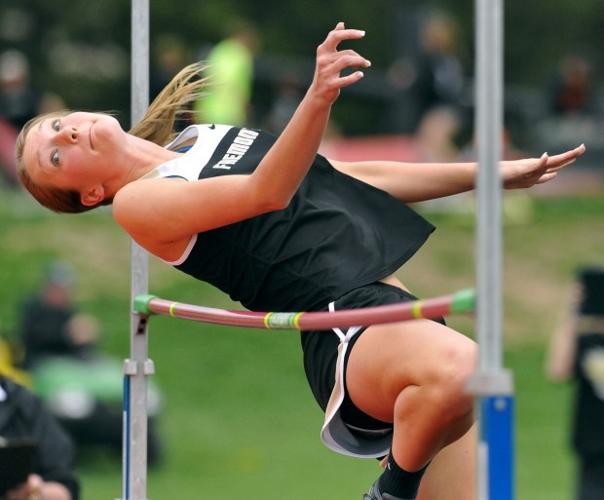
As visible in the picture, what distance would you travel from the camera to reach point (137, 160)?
398cm

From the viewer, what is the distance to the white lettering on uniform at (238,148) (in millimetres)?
3883

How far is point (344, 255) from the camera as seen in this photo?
12.6 ft

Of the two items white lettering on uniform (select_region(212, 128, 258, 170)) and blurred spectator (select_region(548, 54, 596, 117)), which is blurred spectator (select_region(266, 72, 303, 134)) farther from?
white lettering on uniform (select_region(212, 128, 258, 170))

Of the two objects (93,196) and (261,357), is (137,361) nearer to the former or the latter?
(93,196)

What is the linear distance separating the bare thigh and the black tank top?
0.22 metres

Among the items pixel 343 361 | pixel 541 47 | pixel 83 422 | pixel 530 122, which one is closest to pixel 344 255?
pixel 343 361

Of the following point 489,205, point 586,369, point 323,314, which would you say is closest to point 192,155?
point 323,314

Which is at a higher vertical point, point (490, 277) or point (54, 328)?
point (54, 328)

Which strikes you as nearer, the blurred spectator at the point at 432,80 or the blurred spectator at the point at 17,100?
the blurred spectator at the point at 432,80

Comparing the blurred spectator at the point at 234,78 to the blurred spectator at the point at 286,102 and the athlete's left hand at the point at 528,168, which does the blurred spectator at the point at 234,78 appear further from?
the athlete's left hand at the point at 528,168

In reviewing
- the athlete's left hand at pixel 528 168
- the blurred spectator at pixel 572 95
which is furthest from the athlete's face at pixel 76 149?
the blurred spectator at pixel 572 95

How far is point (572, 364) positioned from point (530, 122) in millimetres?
13366

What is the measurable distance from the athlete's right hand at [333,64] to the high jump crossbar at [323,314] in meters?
0.46

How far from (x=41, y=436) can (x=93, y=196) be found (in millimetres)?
1301
